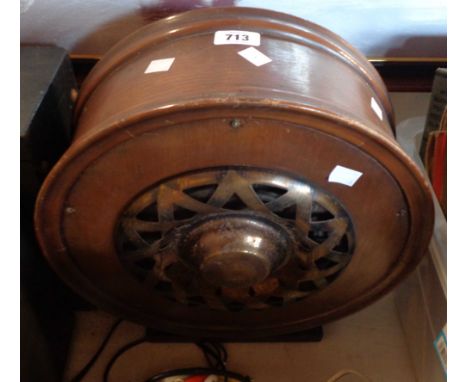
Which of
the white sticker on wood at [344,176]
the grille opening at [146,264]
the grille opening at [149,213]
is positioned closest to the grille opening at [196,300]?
the grille opening at [146,264]

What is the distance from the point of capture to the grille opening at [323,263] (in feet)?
3.57

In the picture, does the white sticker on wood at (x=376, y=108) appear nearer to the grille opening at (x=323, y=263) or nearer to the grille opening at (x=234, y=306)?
the grille opening at (x=323, y=263)

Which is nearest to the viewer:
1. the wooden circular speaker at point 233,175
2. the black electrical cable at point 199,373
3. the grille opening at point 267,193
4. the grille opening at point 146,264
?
the wooden circular speaker at point 233,175

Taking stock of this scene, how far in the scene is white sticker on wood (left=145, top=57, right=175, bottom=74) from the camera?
924 mm

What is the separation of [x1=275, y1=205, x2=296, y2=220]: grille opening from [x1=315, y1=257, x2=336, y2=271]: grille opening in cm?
15

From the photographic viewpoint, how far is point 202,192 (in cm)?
95

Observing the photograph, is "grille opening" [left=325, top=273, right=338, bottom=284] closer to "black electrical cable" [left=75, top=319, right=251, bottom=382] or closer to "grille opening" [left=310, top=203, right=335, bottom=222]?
"grille opening" [left=310, top=203, right=335, bottom=222]

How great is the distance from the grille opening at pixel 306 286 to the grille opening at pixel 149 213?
34cm

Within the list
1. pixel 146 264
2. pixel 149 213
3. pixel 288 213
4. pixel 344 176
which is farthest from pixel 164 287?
pixel 344 176

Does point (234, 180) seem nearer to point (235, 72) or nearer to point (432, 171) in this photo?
point (235, 72)

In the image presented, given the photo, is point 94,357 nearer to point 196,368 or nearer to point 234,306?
point 196,368

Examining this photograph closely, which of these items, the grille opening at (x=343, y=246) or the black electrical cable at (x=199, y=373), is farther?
the black electrical cable at (x=199, y=373)

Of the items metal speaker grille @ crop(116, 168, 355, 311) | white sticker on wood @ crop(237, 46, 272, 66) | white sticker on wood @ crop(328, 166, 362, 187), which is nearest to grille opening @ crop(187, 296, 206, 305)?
metal speaker grille @ crop(116, 168, 355, 311)

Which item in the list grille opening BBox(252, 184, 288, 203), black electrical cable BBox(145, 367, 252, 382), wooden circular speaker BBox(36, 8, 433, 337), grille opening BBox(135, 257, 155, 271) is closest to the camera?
wooden circular speaker BBox(36, 8, 433, 337)
